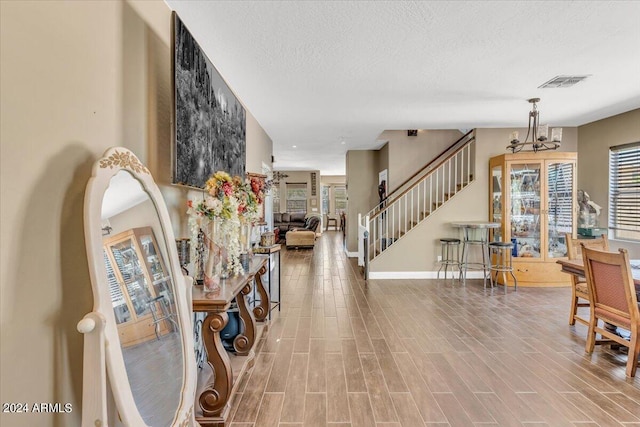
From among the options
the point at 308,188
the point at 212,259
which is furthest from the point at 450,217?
the point at 308,188

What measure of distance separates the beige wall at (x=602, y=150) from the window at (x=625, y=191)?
0.27 ft

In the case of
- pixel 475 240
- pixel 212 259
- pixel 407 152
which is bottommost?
pixel 475 240

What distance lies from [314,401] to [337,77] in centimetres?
304

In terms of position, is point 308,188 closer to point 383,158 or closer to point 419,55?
point 383,158

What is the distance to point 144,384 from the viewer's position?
1.33 m

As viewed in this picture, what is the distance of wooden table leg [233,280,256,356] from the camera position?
9.18 feet

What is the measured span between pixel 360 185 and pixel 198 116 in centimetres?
641

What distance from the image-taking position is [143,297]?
1.44 meters

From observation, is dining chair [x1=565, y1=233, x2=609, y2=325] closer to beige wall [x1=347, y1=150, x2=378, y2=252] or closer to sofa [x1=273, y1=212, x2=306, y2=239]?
beige wall [x1=347, y1=150, x2=378, y2=252]

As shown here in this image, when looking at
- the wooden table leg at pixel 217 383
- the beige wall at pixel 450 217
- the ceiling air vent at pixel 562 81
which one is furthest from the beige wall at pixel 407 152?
the wooden table leg at pixel 217 383

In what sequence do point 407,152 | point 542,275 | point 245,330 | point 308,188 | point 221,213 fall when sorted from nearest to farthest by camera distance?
1. point 221,213
2. point 245,330
3. point 542,275
4. point 407,152
5. point 308,188

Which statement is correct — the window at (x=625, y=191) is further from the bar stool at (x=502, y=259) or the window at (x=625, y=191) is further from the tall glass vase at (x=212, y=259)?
the tall glass vase at (x=212, y=259)

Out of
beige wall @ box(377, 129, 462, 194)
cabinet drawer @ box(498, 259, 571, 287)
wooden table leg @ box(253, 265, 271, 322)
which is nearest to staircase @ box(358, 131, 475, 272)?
beige wall @ box(377, 129, 462, 194)

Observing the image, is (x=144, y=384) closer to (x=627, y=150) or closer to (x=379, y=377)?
(x=379, y=377)
